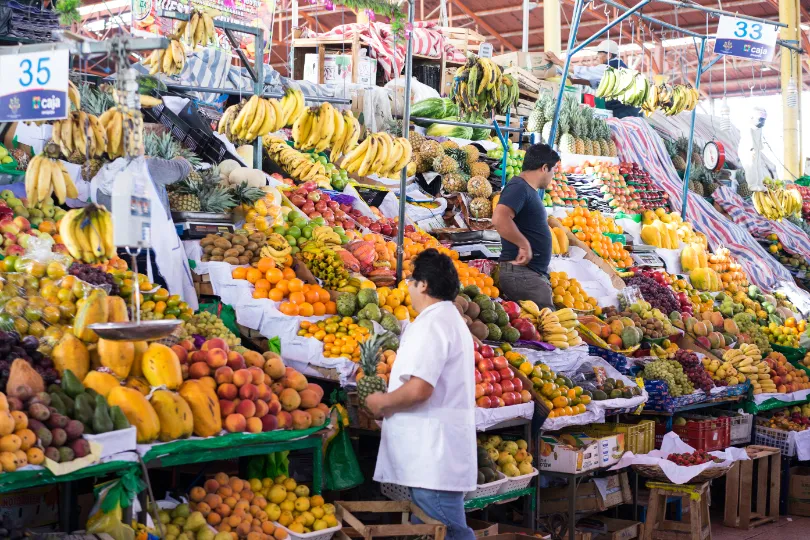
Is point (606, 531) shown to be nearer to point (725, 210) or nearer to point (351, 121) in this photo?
point (351, 121)

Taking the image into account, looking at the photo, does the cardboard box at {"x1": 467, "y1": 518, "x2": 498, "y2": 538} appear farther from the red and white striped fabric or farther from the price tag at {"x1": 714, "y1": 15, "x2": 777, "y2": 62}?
the price tag at {"x1": 714, "y1": 15, "x2": 777, "y2": 62}

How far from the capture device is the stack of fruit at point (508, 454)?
4492mm

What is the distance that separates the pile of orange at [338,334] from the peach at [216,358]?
83cm

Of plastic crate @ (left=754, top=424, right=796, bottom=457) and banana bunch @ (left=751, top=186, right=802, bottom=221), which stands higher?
banana bunch @ (left=751, top=186, right=802, bottom=221)

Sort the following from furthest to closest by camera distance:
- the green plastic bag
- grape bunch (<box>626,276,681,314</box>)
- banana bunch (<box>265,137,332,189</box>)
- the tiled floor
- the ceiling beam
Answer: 1. the ceiling beam
2. grape bunch (<box>626,276,681,314</box>)
3. banana bunch (<box>265,137,332,189</box>)
4. the tiled floor
5. the green plastic bag

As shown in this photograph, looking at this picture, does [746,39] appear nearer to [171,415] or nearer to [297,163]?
[297,163]

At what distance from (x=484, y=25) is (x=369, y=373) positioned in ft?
59.6

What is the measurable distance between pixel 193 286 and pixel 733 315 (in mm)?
4897

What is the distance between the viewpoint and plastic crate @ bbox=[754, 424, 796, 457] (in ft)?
21.7

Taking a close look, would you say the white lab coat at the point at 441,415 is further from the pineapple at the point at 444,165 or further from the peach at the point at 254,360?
the pineapple at the point at 444,165

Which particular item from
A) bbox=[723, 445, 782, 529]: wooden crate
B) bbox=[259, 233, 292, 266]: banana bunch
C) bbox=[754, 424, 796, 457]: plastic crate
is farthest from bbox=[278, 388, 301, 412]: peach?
bbox=[754, 424, 796, 457]: plastic crate

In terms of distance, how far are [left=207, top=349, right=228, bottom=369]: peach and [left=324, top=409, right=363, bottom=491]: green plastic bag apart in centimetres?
69

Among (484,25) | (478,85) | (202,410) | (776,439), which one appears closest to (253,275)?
(202,410)

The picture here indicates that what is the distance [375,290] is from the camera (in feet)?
16.2
